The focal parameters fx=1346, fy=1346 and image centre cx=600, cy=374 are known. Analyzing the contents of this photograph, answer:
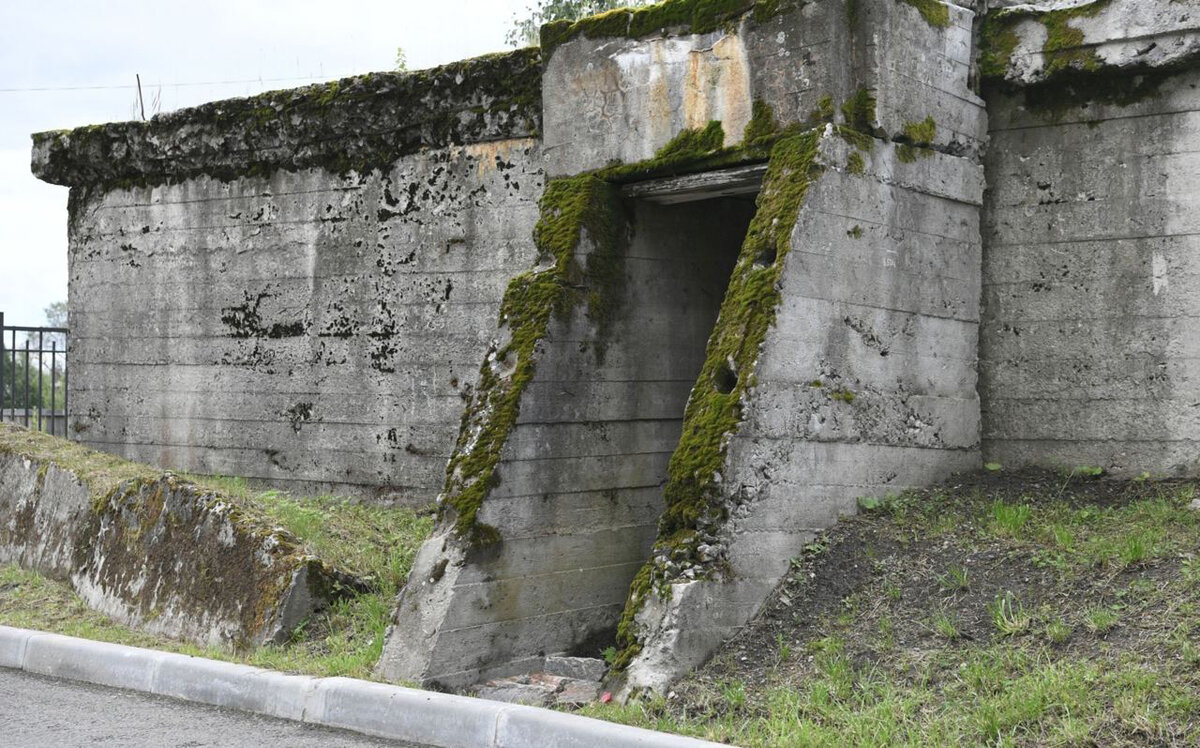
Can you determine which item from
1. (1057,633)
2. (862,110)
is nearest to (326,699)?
(1057,633)

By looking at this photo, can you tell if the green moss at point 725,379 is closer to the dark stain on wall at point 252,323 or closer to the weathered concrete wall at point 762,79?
the weathered concrete wall at point 762,79

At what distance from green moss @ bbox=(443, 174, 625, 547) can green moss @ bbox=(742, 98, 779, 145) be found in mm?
1103

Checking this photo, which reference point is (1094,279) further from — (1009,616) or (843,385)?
(1009,616)

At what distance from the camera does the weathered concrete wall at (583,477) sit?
7562mm

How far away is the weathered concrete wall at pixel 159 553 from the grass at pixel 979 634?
8.76 feet

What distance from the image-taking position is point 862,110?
772cm

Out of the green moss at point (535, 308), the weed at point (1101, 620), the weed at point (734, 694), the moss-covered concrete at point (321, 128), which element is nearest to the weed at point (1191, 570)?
the weed at point (1101, 620)

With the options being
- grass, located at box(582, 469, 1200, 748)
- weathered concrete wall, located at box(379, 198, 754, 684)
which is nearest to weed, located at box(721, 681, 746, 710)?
grass, located at box(582, 469, 1200, 748)

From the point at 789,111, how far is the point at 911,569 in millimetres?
2703

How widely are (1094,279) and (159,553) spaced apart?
619 cm

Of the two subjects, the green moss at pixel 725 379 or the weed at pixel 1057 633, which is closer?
the weed at pixel 1057 633

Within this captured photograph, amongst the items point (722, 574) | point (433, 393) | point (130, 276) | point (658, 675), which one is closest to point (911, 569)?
point (722, 574)

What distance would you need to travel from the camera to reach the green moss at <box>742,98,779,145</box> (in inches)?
309

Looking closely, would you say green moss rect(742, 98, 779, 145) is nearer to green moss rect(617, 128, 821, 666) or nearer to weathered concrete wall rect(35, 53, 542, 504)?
green moss rect(617, 128, 821, 666)
